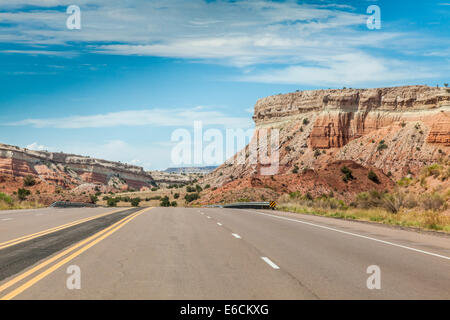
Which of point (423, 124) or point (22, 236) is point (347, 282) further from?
point (423, 124)

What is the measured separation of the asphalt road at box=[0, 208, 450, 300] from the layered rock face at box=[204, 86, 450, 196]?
227ft

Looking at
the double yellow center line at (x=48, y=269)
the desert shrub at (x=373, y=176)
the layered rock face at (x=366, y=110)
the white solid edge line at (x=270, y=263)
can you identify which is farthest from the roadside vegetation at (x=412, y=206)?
the layered rock face at (x=366, y=110)

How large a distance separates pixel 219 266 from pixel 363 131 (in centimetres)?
9037

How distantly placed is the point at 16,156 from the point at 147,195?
30.5 metres

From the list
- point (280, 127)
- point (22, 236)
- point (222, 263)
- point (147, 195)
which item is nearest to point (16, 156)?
point (147, 195)

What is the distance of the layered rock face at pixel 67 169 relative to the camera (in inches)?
4156

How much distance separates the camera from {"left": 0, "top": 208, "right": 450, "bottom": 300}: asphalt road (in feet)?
23.7

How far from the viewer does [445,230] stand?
19.4 m

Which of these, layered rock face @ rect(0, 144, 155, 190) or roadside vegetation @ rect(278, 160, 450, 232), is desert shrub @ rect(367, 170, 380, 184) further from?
layered rock face @ rect(0, 144, 155, 190)

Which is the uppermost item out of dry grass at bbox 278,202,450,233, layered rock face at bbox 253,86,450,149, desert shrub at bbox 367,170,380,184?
layered rock face at bbox 253,86,450,149

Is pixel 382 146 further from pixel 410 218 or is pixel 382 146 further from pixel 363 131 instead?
pixel 410 218

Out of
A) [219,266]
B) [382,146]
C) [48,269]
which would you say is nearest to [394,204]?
[219,266]

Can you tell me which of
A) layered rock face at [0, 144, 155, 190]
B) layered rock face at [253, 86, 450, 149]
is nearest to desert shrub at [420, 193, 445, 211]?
layered rock face at [253, 86, 450, 149]

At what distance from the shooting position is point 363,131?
95562mm
